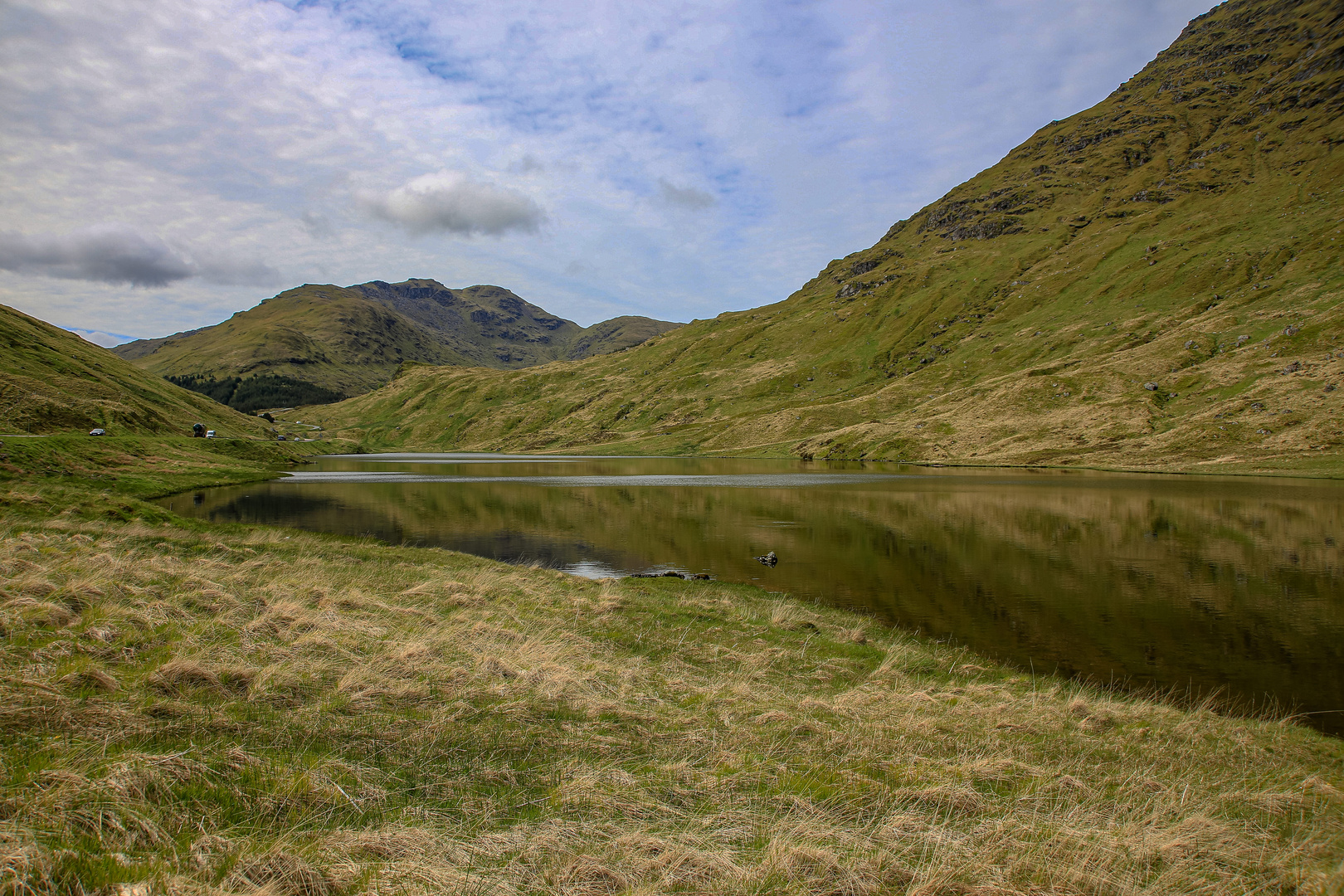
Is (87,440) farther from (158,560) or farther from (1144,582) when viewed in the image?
(1144,582)

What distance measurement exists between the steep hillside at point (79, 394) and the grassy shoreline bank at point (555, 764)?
8920 cm

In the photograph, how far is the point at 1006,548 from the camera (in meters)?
39.0

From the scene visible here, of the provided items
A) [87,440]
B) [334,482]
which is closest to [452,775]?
[87,440]

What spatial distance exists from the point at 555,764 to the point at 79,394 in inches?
5360

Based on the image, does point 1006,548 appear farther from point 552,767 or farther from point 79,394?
point 79,394

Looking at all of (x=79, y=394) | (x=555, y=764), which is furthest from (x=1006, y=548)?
(x=79, y=394)

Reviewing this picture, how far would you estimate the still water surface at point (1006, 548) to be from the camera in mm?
21828

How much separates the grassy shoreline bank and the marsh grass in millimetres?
46

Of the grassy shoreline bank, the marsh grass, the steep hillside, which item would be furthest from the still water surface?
the steep hillside

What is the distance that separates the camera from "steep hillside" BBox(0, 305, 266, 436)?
261 ft

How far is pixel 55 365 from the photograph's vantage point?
372 ft

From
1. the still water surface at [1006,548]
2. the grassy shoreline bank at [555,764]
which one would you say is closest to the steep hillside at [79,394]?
the still water surface at [1006,548]

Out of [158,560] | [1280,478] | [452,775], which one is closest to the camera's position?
[452,775]

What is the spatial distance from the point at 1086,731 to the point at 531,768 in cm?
1211
